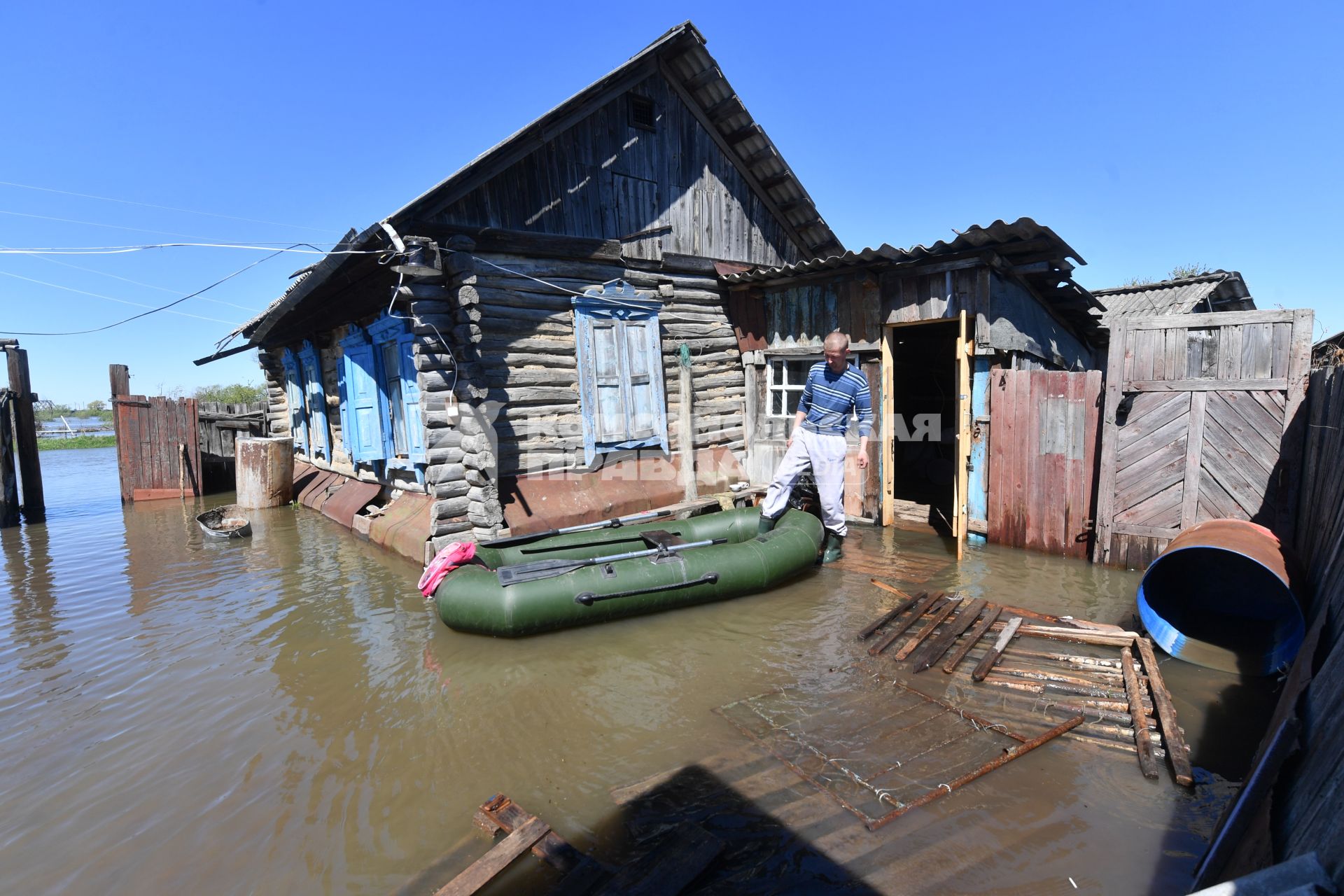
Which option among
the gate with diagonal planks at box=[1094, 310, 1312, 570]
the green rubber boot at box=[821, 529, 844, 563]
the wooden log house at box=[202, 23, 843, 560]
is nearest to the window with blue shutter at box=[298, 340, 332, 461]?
the wooden log house at box=[202, 23, 843, 560]

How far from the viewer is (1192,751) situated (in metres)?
3.43

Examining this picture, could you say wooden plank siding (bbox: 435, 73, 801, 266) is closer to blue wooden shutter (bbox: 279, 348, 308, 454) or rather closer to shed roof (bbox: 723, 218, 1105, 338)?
shed roof (bbox: 723, 218, 1105, 338)

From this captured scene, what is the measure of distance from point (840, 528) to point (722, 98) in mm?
6485

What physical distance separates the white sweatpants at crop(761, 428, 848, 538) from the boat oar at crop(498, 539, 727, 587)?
58.7 inches

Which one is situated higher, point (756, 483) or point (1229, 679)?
point (756, 483)

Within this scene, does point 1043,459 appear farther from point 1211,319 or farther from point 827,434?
point 827,434

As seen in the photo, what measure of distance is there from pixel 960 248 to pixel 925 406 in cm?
556

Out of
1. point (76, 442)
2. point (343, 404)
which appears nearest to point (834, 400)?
point (343, 404)

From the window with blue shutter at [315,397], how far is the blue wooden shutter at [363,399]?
81.1 inches

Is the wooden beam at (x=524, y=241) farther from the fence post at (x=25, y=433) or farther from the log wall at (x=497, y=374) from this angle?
the fence post at (x=25, y=433)

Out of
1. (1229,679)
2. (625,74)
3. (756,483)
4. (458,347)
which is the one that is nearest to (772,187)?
(625,74)

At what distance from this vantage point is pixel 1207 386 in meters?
5.59

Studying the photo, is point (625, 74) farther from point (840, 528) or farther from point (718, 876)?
point (718, 876)

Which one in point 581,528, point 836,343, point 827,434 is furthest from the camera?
point 581,528
